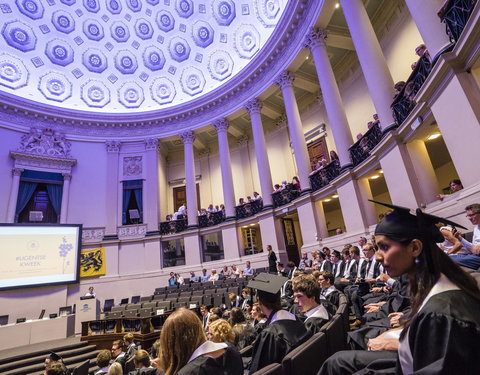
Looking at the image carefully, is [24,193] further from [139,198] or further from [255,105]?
[255,105]

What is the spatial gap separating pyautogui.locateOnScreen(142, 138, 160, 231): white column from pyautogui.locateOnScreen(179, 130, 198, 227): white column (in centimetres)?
211

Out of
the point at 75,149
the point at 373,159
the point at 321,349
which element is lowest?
the point at 321,349

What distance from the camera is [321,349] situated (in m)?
2.00

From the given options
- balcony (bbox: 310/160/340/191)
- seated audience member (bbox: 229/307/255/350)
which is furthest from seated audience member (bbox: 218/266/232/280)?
seated audience member (bbox: 229/307/255/350)

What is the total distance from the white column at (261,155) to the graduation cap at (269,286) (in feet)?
33.6

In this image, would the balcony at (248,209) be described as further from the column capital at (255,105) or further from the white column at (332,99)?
the white column at (332,99)

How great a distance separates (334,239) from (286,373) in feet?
29.7

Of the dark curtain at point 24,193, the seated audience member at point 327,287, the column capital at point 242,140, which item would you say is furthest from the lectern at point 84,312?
the column capital at point 242,140

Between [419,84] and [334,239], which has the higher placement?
[419,84]

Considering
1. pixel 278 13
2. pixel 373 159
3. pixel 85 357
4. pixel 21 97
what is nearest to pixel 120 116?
pixel 21 97

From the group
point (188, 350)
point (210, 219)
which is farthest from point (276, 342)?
point (210, 219)

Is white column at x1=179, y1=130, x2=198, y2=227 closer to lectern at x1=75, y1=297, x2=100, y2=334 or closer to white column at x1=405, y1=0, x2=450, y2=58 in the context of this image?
lectern at x1=75, y1=297, x2=100, y2=334

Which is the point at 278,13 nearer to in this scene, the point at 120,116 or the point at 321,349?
the point at 120,116

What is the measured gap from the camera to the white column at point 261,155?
13.6 m
